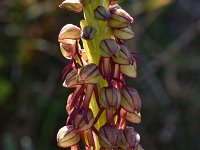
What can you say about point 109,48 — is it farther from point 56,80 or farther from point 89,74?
point 56,80

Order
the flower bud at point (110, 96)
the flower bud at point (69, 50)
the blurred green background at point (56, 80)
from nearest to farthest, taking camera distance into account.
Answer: the flower bud at point (110, 96) < the flower bud at point (69, 50) < the blurred green background at point (56, 80)

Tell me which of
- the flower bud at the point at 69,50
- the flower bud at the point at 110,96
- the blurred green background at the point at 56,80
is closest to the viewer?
the flower bud at the point at 110,96

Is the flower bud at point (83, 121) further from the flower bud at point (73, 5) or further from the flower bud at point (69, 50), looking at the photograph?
the flower bud at point (73, 5)

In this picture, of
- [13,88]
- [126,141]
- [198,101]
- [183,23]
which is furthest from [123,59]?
[183,23]

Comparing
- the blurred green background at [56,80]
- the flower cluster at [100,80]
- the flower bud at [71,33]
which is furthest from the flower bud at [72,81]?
the blurred green background at [56,80]

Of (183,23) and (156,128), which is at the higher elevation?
(183,23)

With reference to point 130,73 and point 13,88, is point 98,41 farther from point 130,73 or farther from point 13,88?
point 13,88

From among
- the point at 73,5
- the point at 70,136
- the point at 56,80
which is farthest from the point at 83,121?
the point at 56,80

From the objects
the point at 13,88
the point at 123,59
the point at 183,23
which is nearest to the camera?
the point at 123,59
